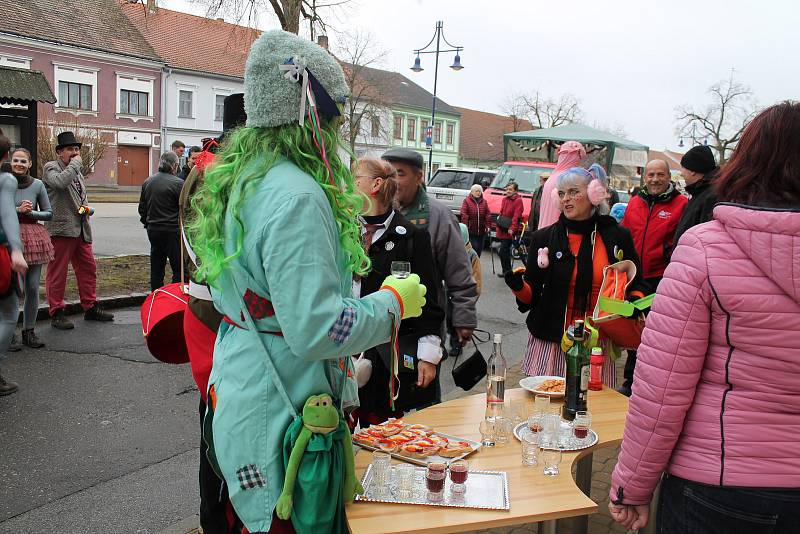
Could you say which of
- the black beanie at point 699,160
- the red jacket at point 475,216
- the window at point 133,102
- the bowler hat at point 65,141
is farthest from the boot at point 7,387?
the window at point 133,102

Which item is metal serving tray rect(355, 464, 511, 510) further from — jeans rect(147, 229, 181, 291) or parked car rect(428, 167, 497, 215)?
parked car rect(428, 167, 497, 215)

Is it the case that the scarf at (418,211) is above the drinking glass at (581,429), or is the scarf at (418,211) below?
above

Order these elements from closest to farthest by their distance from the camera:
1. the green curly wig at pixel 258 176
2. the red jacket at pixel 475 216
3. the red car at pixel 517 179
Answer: the green curly wig at pixel 258 176
the red jacket at pixel 475 216
the red car at pixel 517 179

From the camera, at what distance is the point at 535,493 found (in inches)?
91.1

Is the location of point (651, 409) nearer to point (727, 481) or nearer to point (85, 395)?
point (727, 481)

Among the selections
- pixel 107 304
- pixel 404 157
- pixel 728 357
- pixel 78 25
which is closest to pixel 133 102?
pixel 78 25

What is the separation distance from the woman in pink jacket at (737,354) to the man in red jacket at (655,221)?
4457 millimetres

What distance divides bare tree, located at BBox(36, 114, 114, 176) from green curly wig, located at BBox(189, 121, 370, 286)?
21.2 metres

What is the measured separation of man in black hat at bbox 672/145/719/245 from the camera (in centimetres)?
518

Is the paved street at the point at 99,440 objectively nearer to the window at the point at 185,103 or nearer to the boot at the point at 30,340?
the boot at the point at 30,340

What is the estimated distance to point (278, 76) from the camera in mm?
1888

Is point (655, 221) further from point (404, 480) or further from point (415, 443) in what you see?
point (404, 480)

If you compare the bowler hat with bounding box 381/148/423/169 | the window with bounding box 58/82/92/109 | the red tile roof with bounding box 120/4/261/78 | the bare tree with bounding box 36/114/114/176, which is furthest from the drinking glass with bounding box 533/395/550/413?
the red tile roof with bounding box 120/4/261/78

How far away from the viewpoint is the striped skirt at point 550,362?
4.07m
